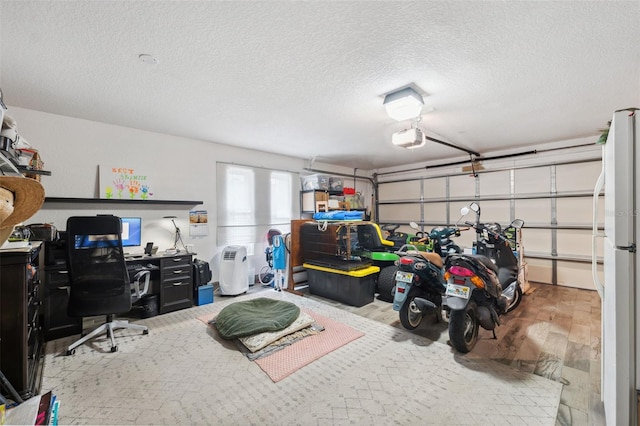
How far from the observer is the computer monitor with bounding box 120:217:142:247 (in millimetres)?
3602

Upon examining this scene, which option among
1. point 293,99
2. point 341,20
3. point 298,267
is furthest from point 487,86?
point 298,267

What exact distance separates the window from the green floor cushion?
1.89m

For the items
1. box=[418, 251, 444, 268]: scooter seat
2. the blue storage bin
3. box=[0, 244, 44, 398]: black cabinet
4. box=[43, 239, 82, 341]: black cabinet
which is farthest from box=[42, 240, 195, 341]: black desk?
box=[418, 251, 444, 268]: scooter seat

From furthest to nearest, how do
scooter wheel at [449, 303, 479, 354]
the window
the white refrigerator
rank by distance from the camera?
the window, scooter wheel at [449, 303, 479, 354], the white refrigerator

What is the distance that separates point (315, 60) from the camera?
2178 mm

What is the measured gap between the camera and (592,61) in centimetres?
218

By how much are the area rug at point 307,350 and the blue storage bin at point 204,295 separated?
0.80 metres

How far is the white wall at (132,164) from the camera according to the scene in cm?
329

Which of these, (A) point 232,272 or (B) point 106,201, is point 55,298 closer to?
(B) point 106,201

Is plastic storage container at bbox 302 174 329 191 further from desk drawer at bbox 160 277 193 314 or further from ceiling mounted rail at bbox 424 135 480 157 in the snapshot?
desk drawer at bbox 160 277 193 314

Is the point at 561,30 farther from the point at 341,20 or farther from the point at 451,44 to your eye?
the point at 341,20

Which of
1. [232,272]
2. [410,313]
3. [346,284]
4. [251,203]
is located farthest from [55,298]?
[410,313]

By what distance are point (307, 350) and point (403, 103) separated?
105 inches

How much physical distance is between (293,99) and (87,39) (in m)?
1.72
